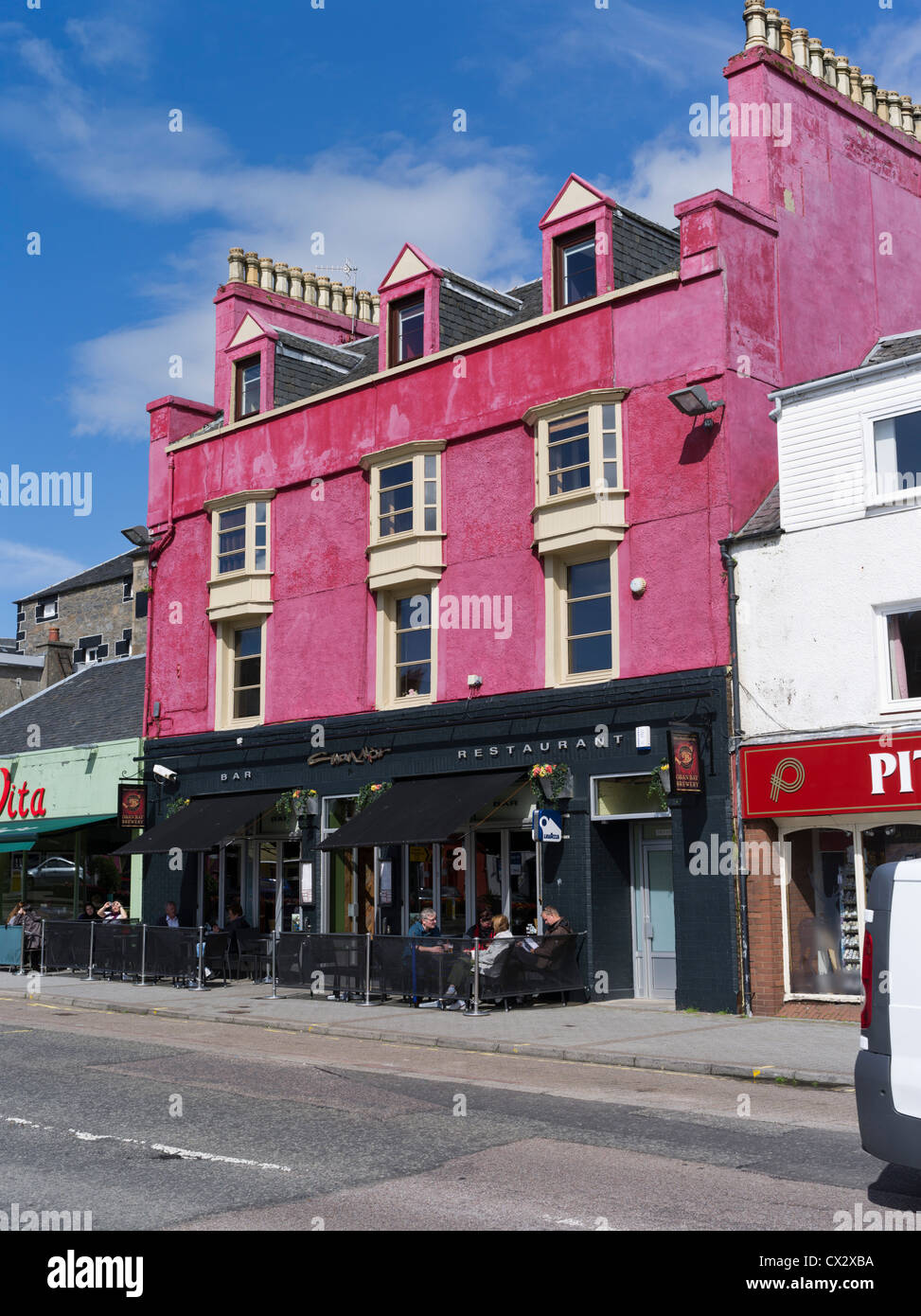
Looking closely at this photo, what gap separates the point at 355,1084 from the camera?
12469 mm

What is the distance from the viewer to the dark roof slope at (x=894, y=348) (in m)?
18.4

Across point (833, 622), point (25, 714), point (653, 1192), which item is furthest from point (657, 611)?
point (25, 714)

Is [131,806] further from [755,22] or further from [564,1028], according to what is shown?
[755,22]

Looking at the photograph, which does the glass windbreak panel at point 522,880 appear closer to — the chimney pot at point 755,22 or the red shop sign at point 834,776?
the red shop sign at point 834,776

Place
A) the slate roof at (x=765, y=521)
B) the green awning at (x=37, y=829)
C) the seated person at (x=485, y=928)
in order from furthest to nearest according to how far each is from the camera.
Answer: the green awning at (x=37, y=829), the seated person at (x=485, y=928), the slate roof at (x=765, y=521)

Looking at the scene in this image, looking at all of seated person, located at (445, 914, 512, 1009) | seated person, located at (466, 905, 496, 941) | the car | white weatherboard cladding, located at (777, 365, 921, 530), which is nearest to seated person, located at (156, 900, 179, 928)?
the car

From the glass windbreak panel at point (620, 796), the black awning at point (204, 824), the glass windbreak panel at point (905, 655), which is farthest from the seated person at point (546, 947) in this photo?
the black awning at point (204, 824)

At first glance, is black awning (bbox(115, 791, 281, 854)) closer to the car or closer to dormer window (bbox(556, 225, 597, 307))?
the car

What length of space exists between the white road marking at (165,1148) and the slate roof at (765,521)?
1275 centimetres

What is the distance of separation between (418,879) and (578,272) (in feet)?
36.7

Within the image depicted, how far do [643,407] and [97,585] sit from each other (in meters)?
39.3

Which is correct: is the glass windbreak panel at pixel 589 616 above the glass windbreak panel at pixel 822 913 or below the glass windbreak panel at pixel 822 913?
above

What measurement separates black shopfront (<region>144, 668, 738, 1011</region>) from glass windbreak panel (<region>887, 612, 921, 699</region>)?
2567mm

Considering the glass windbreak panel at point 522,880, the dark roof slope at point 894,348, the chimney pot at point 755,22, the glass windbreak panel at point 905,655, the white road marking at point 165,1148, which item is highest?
the chimney pot at point 755,22
